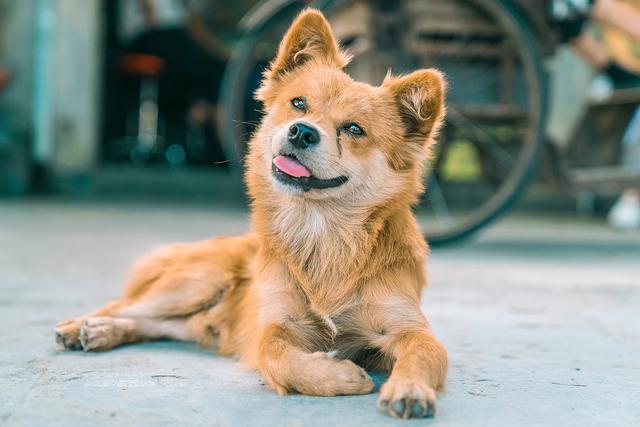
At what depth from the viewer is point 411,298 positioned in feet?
6.59

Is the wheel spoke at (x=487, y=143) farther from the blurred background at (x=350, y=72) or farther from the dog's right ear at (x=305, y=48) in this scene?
the dog's right ear at (x=305, y=48)

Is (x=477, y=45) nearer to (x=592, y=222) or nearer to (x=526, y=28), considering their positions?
(x=526, y=28)

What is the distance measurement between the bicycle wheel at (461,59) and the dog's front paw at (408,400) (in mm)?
2272

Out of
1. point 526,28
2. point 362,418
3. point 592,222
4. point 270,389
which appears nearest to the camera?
point 362,418

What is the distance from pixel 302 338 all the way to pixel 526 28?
249 centimetres

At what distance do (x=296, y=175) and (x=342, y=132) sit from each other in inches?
7.7

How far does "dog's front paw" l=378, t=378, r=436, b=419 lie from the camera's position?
1.61m

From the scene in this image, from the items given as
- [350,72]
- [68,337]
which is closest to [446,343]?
[68,337]

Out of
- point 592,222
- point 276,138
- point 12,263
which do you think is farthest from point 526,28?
point 592,222

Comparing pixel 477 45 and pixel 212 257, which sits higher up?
pixel 477 45

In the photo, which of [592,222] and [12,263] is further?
[592,222]

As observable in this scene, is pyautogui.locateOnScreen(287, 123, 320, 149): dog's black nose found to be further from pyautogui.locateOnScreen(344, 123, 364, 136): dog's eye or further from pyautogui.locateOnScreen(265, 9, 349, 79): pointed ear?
pyautogui.locateOnScreen(265, 9, 349, 79): pointed ear

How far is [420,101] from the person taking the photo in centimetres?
222

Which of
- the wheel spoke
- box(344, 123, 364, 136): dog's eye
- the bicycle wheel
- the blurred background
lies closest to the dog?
box(344, 123, 364, 136): dog's eye
